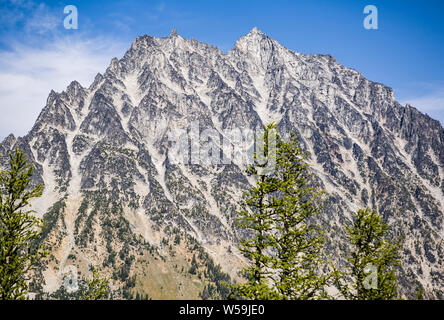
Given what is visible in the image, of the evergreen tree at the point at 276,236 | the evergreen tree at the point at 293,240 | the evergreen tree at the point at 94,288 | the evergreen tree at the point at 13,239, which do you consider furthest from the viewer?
the evergreen tree at the point at 94,288

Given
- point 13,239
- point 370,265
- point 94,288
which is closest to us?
point 13,239

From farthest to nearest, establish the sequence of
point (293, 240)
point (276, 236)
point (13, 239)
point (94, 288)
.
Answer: point (94, 288) → point (13, 239) → point (293, 240) → point (276, 236)

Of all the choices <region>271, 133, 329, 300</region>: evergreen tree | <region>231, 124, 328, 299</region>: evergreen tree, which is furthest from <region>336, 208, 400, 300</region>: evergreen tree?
<region>231, 124, 328, 299</region>: evergreen tree

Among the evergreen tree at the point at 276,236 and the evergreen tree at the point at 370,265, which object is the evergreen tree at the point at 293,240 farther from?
the evergreen tree at the point at 370,265

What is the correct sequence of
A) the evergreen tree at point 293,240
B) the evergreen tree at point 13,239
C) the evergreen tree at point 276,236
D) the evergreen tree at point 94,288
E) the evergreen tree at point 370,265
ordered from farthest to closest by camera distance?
1. the evergreen tree at point 94,288
2. the evergreen tree at point 370,265
3. the evergreen tree at point 13,239
4. the evergreen tree at point 293,240
5. the evergreen tree at point 276,236

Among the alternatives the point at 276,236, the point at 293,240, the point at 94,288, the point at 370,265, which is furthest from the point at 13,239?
the point at 370,265

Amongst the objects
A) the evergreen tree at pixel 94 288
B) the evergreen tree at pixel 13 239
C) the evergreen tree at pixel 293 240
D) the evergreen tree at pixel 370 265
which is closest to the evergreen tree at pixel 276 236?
the evergreen tree at pixel 293 240

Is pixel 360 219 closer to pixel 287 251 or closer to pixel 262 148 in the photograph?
pixel 287 251

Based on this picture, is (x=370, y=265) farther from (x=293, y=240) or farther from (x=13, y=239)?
(x=13, y=239)

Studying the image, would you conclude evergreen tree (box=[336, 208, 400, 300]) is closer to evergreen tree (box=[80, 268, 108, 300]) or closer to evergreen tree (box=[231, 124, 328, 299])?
evergreen tree (box=[231, 124, 328, 299])
